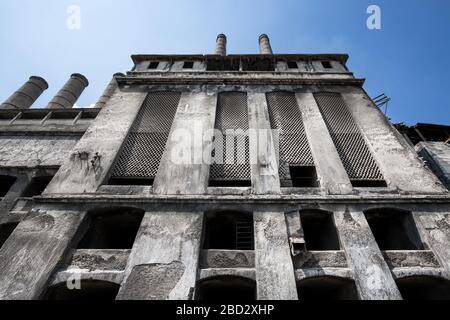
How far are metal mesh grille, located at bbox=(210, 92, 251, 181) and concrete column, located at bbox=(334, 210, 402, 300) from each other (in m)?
3.16

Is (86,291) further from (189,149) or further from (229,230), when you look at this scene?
(189,149)

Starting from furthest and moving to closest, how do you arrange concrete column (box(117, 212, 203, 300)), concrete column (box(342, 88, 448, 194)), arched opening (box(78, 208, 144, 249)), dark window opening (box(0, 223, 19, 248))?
concrete column (box(342, 88, 448, 194)) → dark window opening (box(0, 223, 19, 248)) → arched opening (box(78, 208, 144, 249)) → concrete column (box(117, 212, 203, 300))

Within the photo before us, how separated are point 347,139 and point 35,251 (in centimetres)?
1048

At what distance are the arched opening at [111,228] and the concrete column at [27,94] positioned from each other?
14.4m

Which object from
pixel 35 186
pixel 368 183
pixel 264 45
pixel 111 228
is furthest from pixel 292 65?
pixel 35 186

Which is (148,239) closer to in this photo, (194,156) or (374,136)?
(194,156)

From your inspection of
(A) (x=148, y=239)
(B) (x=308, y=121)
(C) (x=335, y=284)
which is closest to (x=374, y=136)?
(B) (x=308, y=121)

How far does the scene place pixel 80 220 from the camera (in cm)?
690

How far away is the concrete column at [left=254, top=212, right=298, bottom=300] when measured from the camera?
551 cm

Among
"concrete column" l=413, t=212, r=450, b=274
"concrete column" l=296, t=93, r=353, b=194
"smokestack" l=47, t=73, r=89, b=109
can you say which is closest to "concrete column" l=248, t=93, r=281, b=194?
"concrete column" l=296, t=93, r=353, b=194

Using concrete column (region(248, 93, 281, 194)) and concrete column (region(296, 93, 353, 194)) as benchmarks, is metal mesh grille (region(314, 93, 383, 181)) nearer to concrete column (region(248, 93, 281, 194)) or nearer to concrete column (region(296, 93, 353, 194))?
concrete column (region(296, 93, 353, 194))

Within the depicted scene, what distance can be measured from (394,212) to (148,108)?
32.8 ft

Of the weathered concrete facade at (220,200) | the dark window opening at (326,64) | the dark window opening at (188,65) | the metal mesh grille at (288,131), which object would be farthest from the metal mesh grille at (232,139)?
the dark window opening at (326,64)

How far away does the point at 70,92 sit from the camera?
19.6 metres
